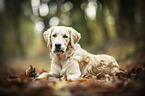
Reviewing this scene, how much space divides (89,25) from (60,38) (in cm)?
1652

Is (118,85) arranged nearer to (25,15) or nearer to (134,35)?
(134,35)

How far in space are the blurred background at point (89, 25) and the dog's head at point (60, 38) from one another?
376 cm

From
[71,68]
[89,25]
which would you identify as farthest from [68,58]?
[89,25]

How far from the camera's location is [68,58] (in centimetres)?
452

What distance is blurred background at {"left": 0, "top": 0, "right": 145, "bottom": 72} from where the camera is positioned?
387 inches

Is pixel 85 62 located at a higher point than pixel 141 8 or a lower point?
lower

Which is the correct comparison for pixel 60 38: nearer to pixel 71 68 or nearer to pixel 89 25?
pixel 71 68

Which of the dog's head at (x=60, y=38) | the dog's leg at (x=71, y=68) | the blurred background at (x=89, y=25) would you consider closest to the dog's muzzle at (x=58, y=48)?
the dog's head at (x=60, y=38)

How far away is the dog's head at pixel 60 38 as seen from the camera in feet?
13.8

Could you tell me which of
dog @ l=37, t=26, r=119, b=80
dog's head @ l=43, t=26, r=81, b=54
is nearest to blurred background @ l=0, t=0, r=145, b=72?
dog @ l=37, t=26, r=119, b=80

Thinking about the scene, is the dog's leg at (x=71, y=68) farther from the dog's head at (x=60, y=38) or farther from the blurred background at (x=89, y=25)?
the blurred background at (x=89, y=25)

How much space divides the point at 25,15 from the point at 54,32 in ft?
89.5

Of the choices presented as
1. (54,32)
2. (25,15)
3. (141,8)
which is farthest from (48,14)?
(54,32)

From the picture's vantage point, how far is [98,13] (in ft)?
64.0
